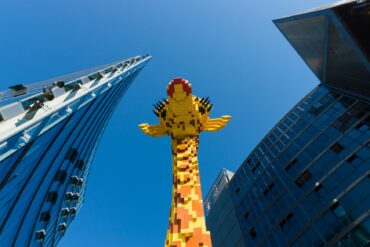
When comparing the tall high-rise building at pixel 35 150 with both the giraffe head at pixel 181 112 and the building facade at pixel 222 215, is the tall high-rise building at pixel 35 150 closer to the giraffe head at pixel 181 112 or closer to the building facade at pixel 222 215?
the giraffe head at pixel 181 112

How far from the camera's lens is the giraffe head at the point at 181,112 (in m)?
12.1

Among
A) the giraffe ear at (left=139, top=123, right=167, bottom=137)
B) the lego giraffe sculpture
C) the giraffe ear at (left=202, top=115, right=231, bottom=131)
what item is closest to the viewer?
the lego giraffe sculpture

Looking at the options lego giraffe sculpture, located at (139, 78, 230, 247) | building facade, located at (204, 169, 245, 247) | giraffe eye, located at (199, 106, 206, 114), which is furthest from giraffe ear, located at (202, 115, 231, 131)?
building facade, located at (204, 169, 245, 247)

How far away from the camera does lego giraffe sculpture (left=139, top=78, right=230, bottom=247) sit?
7051 mm

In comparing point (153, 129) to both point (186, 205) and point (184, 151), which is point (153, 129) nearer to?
point (184, 151)

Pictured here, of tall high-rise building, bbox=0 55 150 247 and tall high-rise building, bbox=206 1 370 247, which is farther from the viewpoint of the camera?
tall high-rise building, bbox=206 1 370 247

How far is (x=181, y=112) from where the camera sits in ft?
41.2

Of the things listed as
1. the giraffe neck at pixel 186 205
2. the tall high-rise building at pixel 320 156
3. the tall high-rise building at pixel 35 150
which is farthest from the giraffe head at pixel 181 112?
the tall high-rise building at pixel 320 156

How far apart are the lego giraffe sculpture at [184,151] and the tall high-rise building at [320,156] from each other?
47.6 ft

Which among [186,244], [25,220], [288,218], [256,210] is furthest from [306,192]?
[25,220]

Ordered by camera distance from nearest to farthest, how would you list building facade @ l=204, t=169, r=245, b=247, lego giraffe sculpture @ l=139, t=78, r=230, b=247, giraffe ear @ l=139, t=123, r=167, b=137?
lego giraffe sculpture @ l=139, t=78, r=230, b=247
giraffe ear @ l=139, t=123, r=167, b=137
building facade @ l=204, t=169, r=245, b=247

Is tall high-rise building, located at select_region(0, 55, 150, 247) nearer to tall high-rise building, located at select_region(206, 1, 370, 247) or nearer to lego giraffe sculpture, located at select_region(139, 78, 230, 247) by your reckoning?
lego giraffe sculpture, located at select_region(139, 78, 230, 247)

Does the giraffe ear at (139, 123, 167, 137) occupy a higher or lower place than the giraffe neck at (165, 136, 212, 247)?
higher

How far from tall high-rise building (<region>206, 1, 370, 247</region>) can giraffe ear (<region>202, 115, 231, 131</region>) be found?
13563 mm
